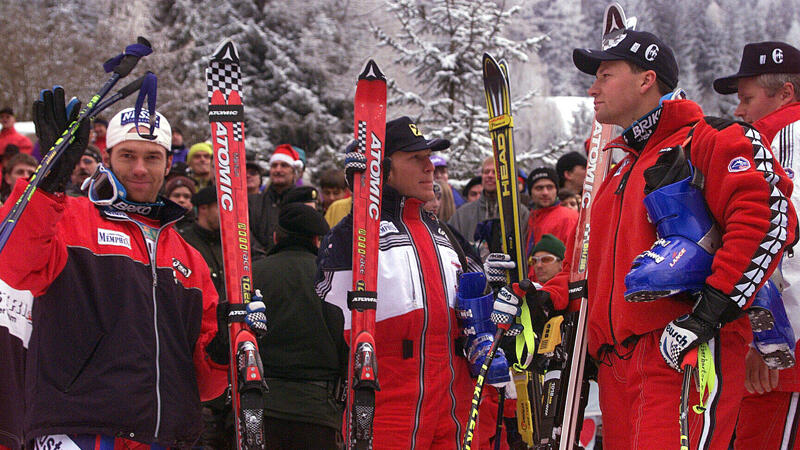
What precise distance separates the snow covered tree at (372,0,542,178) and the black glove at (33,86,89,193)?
13351 mm

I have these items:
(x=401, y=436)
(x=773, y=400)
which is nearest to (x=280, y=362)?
(x=401, y=436)

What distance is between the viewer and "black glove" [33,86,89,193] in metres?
2.89

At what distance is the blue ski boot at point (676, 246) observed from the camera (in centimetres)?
302

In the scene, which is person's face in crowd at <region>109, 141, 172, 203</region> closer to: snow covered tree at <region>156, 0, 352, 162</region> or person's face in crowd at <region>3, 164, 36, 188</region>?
person's face in crowd at <region>3, 164, 36, 188</region>

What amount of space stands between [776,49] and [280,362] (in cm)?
312

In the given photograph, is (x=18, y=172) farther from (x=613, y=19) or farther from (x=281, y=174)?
(x=613, y=19)

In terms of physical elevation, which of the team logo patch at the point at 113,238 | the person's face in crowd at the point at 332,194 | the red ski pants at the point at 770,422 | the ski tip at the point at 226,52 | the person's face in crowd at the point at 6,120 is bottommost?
the red ski pants at the point at 770,422

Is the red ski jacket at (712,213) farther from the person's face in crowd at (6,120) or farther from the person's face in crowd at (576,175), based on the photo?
the person's face in crowd at (6,120)

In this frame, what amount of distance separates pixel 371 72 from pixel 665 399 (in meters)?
2.17

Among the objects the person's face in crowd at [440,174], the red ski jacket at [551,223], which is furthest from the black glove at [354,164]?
the person's face in crowd at [440,174]

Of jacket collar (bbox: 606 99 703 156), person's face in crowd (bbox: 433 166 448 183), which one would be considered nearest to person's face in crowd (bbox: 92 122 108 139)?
person's face in crowd (bbox: 433 166 448 183)

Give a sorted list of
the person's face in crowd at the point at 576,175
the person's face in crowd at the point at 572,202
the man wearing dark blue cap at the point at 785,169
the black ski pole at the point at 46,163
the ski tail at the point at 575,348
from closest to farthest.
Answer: the black ski pole at the point at 46,163 < the ski tail at the point at 575,348 < the man wearing dark blue cap at the point at 785,169 < the person's face in crowd at the point at 572,202 < the person's face in crowd at the point at 576,175

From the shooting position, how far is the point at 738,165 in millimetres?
3053

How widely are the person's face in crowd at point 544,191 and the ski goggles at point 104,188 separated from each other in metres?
4.30
